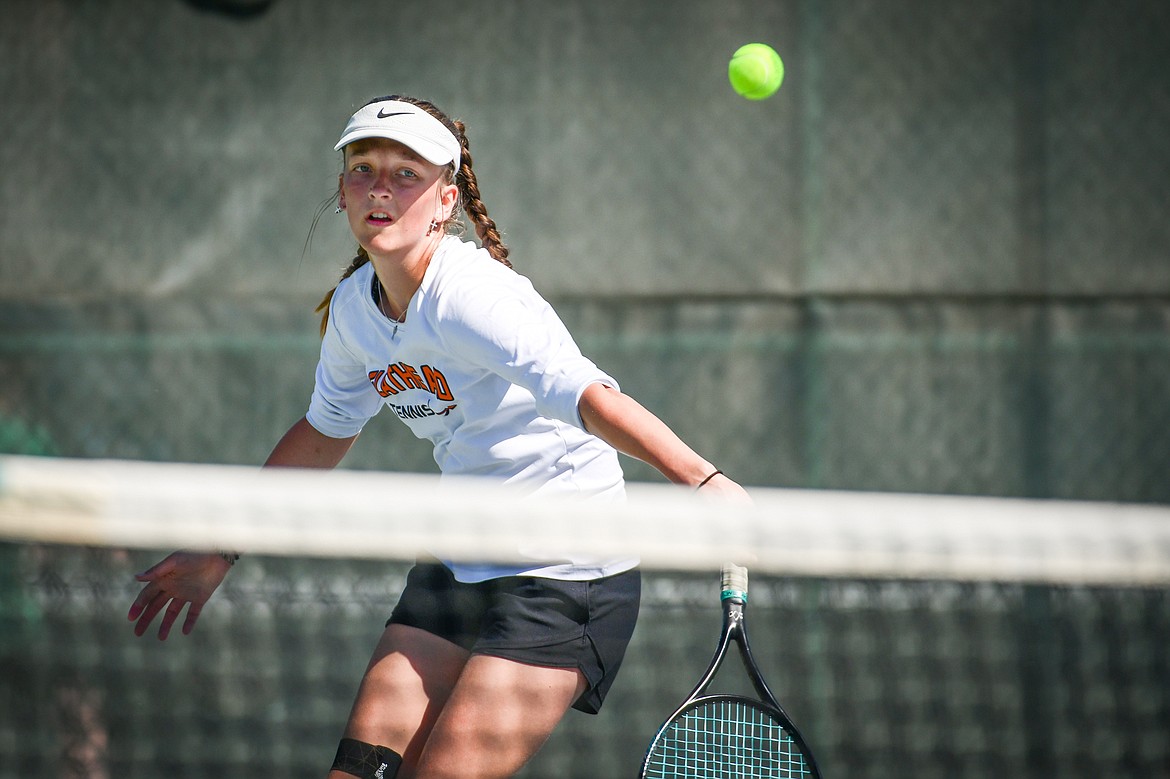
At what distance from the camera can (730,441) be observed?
12.6 ft

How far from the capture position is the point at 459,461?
2.05 meters

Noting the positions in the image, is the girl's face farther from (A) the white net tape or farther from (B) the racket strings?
(B) the racket strings

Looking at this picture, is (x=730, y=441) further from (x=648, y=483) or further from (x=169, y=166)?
(x=169, y=166)

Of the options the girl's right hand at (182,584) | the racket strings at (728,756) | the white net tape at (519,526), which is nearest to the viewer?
the white net tape at (519,526)

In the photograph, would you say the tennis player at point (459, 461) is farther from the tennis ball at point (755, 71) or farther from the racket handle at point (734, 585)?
the tennis ball at point (755, 71)

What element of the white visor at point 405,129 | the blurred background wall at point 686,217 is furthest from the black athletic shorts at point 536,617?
the blurred background wall at point 686,217

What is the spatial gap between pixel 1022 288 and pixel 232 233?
238 centimetres

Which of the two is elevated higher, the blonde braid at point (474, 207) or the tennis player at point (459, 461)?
the blonde braid at point (474, 207)

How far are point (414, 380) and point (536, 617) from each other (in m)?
0.41

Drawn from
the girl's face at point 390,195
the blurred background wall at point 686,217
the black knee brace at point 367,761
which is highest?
the blurred background wall at point 686,217

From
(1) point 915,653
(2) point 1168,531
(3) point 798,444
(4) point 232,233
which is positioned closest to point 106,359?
(4) point 232,233

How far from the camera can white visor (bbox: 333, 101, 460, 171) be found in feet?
6.49

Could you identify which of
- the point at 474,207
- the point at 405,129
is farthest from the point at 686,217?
the point at 405,129

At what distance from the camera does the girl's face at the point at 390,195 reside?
197cm
